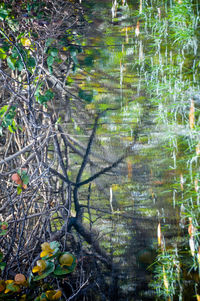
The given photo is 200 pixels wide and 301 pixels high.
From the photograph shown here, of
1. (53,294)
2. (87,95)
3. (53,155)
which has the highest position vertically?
(87,95)

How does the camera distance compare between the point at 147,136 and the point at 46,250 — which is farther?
the point at 147,136

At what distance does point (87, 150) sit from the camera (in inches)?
49.2

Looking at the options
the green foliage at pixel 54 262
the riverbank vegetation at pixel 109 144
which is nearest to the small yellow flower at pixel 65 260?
the green foliage at pixel 54 262

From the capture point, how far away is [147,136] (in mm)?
1206

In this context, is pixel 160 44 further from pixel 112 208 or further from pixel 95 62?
pixel 112 208

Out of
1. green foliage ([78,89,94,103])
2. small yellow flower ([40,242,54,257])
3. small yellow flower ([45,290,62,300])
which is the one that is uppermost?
green foliage ([78,89,94,103])

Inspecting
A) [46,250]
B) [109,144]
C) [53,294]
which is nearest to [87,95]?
[109,144]

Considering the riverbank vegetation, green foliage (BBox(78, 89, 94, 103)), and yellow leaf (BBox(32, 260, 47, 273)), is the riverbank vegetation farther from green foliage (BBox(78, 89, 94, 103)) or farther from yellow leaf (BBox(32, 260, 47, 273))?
yellow leaf (BBox(32, 260, 47, 273))

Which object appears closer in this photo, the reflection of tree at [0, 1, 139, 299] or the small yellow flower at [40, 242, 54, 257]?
the small yellow flower at [40, 242, 54, 257]

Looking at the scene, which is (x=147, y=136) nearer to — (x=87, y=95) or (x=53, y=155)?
(x=87, y=95)

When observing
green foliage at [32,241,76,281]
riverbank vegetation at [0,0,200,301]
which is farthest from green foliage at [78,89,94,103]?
green foliage at [32,241,76,281]

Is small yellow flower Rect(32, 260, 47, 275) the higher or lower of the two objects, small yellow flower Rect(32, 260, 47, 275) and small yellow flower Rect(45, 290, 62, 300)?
the higher

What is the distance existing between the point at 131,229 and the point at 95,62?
794mm

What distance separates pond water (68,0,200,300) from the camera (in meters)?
1.17
